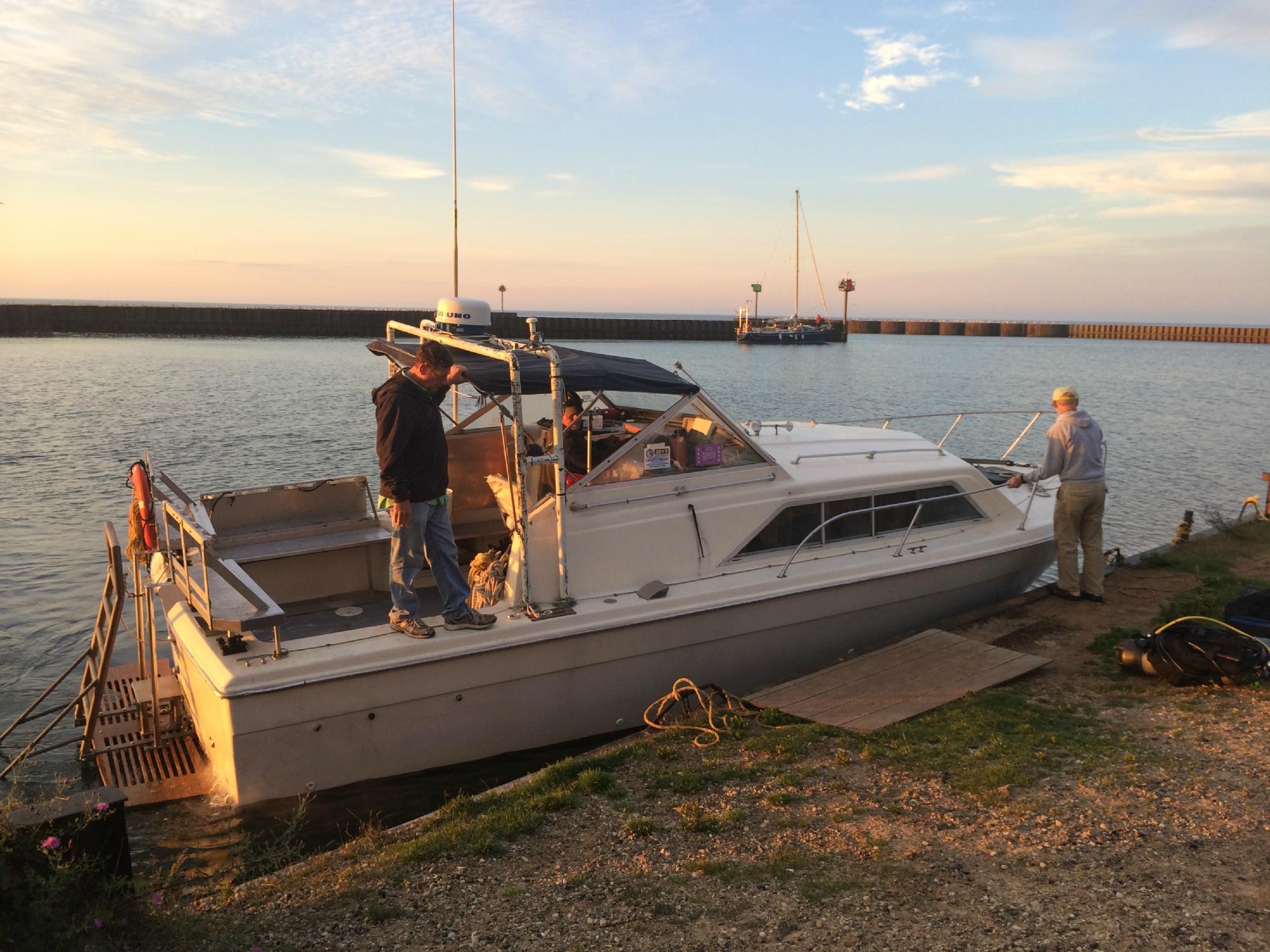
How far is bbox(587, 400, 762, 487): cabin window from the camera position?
659 centimetres

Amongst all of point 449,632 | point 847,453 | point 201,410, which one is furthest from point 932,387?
point 449,632

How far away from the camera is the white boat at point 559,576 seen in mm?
5457

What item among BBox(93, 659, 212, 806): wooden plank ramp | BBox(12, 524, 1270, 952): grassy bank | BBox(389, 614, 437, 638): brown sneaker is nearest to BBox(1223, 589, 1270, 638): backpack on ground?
BBox(12, 524, 1270, 952): grassy bank

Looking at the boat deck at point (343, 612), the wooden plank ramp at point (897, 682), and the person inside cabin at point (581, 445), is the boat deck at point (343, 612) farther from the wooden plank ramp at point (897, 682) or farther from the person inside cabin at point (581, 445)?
the wooden plank ramp at point (897, 682)

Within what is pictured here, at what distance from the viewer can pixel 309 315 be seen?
7825cm

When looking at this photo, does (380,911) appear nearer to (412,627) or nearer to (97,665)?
(412,627)

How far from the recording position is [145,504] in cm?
582

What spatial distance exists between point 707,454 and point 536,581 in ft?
5.88

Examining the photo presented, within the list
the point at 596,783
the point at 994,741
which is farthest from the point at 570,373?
the point at 994,741

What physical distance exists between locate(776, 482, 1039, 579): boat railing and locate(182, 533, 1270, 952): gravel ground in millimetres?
1907

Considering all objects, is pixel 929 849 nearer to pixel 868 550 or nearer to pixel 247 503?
pixel 868 550

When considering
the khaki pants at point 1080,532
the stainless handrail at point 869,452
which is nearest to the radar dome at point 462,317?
the stainless handrail at point 869,452

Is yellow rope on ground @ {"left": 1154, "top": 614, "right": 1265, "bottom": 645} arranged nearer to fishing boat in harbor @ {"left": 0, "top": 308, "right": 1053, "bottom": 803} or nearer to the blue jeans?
fishing boat in harbor @ {"left": 0, "top": 308, "right": 1053, "bottom": 803}

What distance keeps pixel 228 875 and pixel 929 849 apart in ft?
12.2
